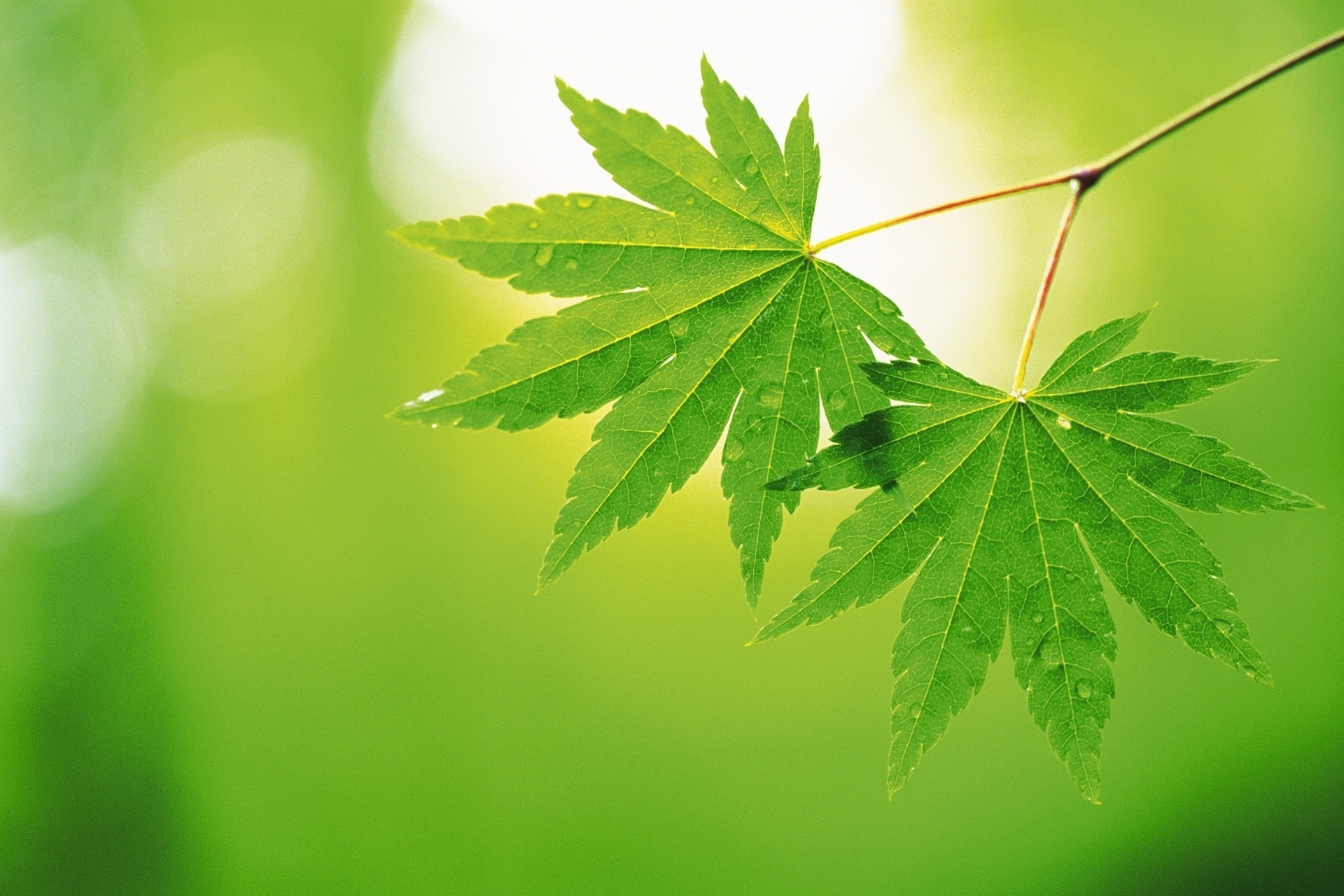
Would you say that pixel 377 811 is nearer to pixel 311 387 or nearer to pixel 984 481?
pixel 311 387

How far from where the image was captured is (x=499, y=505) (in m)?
5.20

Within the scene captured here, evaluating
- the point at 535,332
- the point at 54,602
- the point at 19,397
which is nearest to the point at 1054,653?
the point at 535,332

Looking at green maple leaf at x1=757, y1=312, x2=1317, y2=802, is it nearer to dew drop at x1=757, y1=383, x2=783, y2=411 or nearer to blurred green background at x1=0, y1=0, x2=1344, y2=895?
dew drop at x1=757, y1=383, x2=783, y2=411

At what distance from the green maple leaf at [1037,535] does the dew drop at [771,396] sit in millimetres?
83

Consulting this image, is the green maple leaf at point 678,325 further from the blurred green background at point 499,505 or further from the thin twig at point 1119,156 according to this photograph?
the blurred green background at point 499,505

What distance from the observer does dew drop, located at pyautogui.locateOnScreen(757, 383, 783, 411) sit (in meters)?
0.87

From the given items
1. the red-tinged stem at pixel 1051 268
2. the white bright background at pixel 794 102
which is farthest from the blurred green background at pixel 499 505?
the red-tinged stem at pixel 1051 268

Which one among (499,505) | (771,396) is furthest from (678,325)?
(499,505)

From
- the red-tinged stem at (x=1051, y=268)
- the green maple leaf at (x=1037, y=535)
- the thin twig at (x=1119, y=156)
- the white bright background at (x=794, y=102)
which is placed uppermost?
the white bright background at (x=794, y=102)

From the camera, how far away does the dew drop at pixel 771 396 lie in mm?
872

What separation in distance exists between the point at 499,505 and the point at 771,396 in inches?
177

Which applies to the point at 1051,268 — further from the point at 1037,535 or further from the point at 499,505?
the point at 499,505

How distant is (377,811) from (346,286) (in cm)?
318

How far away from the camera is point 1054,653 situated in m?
0.89
